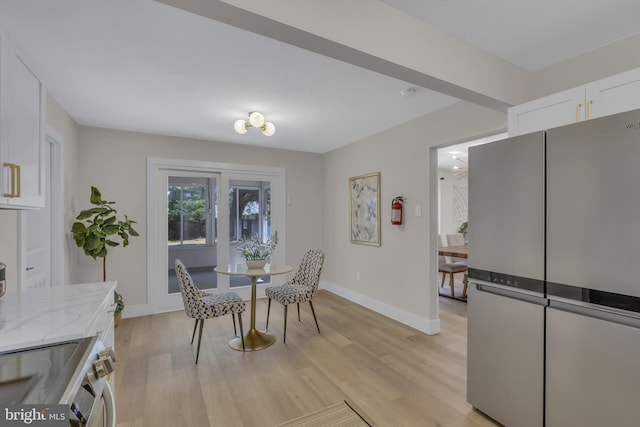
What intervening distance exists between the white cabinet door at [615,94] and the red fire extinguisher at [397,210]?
2147 millimetres

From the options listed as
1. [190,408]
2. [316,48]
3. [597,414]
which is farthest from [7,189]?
[597,414]

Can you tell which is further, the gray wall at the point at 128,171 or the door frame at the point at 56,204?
the gray wall at the point at 128,171

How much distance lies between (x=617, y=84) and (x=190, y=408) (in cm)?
323

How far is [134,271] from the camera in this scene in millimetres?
3912

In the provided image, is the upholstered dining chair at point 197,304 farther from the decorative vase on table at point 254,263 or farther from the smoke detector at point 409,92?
the smoke detector at point 409,92

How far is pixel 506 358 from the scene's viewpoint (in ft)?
5.94

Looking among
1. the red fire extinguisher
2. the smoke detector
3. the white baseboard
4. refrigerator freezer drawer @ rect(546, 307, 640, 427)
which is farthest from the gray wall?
refrigerator freezer drawer @ rect(546, 307, 640, 427)

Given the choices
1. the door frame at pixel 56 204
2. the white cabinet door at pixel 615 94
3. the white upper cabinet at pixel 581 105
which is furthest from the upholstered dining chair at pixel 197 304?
the white cabinet door at pixel 615 94

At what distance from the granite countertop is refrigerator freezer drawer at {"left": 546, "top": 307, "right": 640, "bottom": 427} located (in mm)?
2207

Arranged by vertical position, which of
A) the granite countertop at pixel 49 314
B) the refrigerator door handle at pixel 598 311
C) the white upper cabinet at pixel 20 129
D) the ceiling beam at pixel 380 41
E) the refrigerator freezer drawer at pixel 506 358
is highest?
the ceiling beam at pixel 380 41

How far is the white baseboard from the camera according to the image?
11.1ft

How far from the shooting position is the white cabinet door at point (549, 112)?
174cm

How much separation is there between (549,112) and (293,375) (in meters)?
2.65

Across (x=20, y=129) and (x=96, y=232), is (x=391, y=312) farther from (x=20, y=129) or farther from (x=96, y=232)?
(x=20, y=129)
